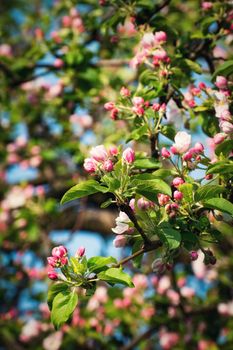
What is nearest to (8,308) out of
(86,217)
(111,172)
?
(86,217)

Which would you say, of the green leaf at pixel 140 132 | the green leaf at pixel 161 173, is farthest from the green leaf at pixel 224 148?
the green leaf at pixel 140 132

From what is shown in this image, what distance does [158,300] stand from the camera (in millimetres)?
4082

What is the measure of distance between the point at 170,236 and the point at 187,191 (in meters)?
0.17

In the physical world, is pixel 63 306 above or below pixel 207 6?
below

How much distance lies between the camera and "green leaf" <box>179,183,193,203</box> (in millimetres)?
1494

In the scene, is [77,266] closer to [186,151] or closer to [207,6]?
[186,151]

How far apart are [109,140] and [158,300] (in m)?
1.71

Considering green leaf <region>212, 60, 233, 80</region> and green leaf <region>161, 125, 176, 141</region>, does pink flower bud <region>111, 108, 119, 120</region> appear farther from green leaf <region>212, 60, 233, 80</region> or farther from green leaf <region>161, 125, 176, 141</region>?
green leaf <region>212, 60, 233, 80</region>

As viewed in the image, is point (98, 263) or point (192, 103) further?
point (192, 103)

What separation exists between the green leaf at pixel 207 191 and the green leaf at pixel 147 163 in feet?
0.87

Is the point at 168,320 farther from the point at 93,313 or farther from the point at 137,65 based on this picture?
the point at 137,65

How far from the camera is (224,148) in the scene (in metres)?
1.63

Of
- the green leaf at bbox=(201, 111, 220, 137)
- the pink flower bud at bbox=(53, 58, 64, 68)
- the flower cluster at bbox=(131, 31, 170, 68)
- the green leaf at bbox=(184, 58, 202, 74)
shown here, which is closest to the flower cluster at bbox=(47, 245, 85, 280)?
the green leaf at bbox=(201, 111, 220, 137)

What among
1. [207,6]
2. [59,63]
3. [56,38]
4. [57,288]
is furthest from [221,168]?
[56,38]
